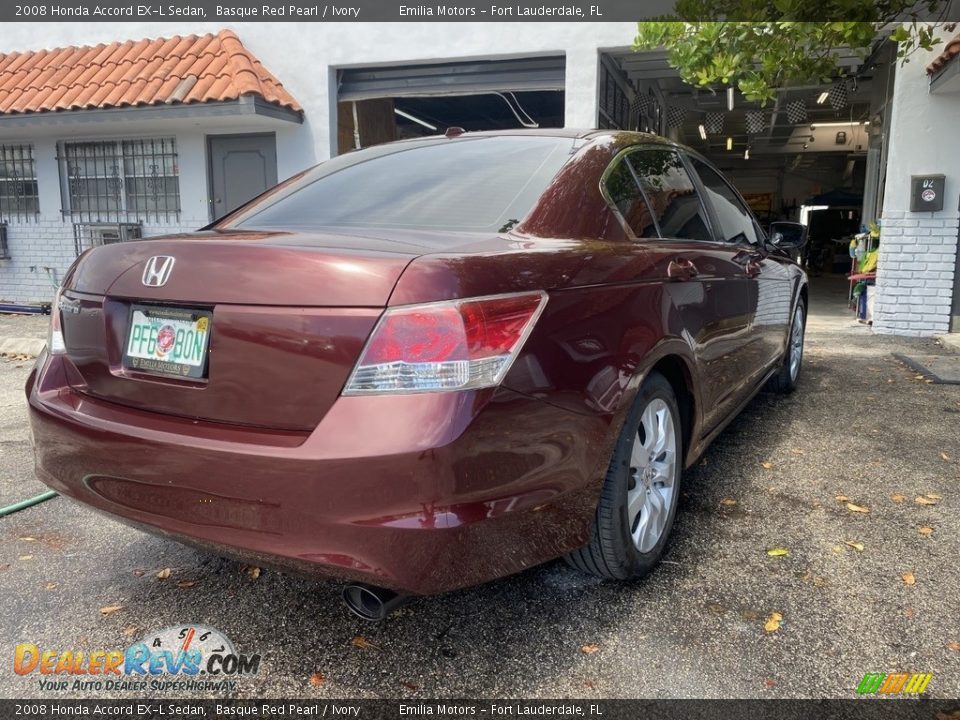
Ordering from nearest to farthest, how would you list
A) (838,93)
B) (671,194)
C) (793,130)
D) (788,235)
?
(671,194), (788,235), (838,93), (793,130)

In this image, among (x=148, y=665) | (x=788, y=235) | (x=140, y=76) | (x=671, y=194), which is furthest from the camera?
(x=140, y=76)

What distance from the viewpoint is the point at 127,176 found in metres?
Answer: 10.6

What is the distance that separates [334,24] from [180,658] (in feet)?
29.6

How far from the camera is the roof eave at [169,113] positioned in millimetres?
8781

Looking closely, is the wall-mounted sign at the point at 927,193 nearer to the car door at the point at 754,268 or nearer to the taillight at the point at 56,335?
the car door at the point at 754,268

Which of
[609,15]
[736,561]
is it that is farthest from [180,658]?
[609,15]

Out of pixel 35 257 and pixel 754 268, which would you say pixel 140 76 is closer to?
pixel 35 257

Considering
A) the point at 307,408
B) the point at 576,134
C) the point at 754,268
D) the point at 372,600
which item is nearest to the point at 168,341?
the point at 307,408

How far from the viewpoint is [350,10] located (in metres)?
9.43

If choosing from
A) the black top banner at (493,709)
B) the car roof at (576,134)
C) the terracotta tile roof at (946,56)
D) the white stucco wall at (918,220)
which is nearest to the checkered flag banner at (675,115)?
the white stucco wall at (918,220)

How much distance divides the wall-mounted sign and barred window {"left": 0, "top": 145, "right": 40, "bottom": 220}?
1179 cm

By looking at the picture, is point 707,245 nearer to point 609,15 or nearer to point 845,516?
point 845,516

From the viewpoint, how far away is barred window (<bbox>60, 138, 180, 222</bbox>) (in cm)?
1041

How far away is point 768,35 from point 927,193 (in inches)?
141
